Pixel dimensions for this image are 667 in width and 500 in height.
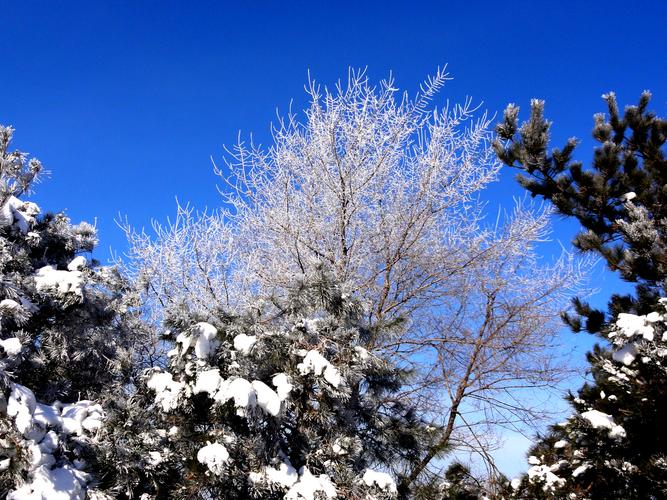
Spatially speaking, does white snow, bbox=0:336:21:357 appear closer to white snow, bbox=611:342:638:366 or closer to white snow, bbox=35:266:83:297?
white snow, bbox=35:266:83:297

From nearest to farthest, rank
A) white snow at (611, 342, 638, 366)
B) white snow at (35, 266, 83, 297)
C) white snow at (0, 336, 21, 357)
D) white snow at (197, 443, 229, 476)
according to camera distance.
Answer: white snow at (0, 336, 21, 357) → white snow at (197, 443, 229, 476) → white snow at (35, 266, 83, 297) → white snow at (611, 342, 638, 366)

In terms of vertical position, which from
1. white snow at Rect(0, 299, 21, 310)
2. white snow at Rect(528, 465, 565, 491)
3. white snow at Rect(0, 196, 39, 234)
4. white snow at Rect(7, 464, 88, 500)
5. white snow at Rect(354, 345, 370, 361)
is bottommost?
white snow at Rect(7, 464, 88, 500)

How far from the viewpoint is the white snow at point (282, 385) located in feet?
14.6

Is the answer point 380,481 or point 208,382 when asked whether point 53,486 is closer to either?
point 208,382

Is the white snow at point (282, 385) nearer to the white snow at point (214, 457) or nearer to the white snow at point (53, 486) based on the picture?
the white snow at point (214, 457)

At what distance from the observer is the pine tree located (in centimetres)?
529

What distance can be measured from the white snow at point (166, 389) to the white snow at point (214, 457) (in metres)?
0.50

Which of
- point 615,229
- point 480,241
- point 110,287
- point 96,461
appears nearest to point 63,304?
point 110,287

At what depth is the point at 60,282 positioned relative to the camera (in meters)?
4.59

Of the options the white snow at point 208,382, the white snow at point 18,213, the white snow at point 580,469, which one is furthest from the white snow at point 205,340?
the white snow at point 580,469

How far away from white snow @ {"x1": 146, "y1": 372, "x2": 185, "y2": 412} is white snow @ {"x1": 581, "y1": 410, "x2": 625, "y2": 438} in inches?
172

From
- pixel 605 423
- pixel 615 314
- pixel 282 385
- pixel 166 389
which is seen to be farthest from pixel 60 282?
pixel 615 314

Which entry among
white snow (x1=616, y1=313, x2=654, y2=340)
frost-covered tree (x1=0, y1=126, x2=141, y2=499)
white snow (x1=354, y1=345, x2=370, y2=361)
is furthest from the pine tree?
frost-covered tree (x1=0, y1=126, x2=141, y2=499)

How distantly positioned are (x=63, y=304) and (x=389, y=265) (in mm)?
5627
